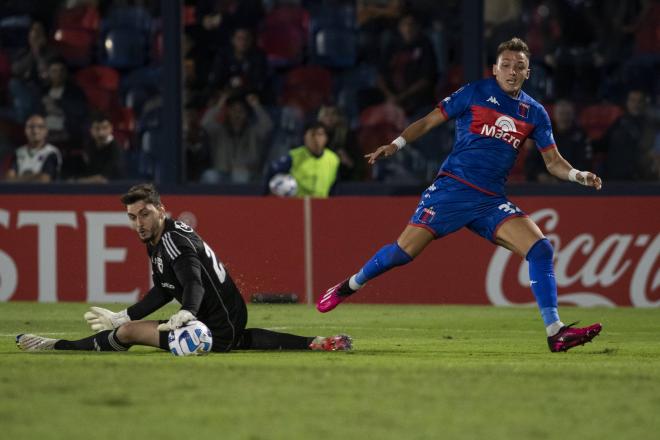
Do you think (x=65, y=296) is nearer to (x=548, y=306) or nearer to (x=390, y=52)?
(x=390, y=52)

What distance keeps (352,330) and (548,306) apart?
2.40 m

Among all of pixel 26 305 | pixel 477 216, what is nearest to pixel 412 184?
pixel 26 305

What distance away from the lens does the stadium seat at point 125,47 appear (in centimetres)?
1570

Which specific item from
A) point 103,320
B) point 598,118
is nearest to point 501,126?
point 103,320

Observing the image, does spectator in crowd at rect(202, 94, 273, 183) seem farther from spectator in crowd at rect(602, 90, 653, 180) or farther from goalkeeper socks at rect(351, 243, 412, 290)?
goalkeeper socks at rect(351, 243, 412, 290)

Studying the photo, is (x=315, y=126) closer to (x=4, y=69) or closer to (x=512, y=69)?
(x=4, y=69)

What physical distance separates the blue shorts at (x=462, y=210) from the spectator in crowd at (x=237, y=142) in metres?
5.69

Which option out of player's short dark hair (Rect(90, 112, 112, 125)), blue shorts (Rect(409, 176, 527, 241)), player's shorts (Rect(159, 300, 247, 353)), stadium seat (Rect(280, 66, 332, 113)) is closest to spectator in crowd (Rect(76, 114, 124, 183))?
player's short dark hair (Rect(90, 112, 112, 125))

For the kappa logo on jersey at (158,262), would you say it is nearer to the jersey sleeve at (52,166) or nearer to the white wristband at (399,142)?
the white wristband at (399,142)

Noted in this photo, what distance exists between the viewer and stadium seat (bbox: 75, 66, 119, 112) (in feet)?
50.2

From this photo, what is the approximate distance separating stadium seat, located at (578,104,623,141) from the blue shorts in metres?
5.52

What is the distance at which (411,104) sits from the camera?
15.1 meters

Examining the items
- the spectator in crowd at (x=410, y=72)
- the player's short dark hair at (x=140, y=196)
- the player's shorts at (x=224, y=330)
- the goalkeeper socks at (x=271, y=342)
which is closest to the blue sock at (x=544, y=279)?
the goalkeeper socks at (x=271, y=342)

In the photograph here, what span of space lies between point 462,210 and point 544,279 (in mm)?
741
